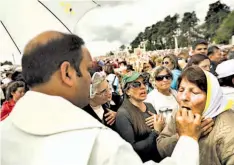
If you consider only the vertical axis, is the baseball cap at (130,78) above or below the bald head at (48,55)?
below

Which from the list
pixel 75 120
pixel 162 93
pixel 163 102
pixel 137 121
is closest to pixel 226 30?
pixel 162 93

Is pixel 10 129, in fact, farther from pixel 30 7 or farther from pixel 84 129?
pixel 30 7

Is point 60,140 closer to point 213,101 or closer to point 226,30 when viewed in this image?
point 213,101

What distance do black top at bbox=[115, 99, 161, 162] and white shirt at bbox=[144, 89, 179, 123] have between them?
0.50 meters

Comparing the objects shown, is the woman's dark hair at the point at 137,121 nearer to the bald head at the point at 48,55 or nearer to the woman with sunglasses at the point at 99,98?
the woman with sunglasses at the point at 99,98

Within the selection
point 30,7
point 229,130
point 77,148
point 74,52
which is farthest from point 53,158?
point 30,7

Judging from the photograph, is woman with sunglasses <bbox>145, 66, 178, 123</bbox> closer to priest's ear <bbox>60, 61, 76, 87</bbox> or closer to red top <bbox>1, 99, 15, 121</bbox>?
red top <bbox>1, 99, 15, 121</bbox>

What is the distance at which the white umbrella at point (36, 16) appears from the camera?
2.82 metres

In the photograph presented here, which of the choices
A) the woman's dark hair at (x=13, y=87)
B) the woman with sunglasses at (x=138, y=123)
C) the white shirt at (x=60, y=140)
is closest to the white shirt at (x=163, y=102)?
the woman with sunglasses at (x=138, y=123)

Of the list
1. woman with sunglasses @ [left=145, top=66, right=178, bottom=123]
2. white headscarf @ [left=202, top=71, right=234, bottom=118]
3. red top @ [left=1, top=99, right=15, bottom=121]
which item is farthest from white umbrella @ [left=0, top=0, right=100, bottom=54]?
white headscarf @ [left=202, top=71, right=234, bottom=118]

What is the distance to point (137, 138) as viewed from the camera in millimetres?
2986

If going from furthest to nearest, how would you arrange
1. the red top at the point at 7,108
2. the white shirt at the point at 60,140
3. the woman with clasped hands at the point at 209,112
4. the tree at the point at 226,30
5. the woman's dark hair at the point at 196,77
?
the tree at the point at 226,30
the red top at the point at 7,108
the woman's dark hair at the point at 196,77
the woman with clasped hands at the point at 209,112
the white shirt at the point at 60,140

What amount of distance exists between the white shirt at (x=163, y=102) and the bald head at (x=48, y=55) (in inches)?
82.1

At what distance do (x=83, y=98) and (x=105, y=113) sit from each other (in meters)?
1.94
